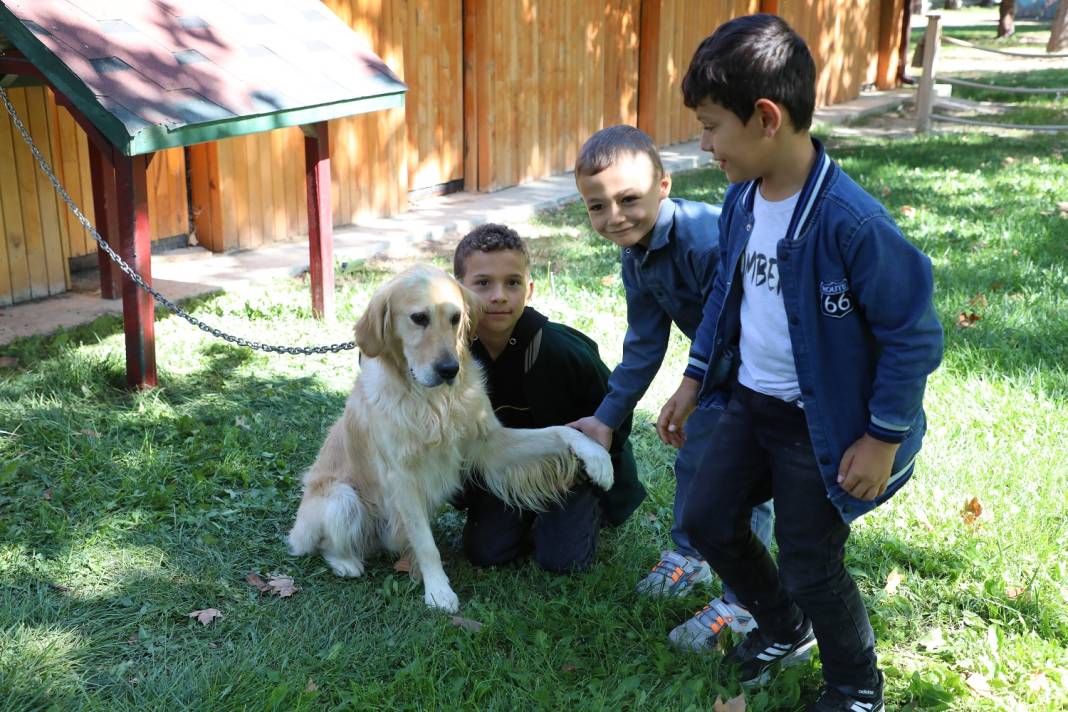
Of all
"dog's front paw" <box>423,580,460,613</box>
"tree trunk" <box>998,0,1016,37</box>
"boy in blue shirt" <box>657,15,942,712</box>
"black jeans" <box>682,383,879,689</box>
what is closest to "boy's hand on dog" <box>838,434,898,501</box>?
"boy in blue shirt" <box>657,15,942,712</box>

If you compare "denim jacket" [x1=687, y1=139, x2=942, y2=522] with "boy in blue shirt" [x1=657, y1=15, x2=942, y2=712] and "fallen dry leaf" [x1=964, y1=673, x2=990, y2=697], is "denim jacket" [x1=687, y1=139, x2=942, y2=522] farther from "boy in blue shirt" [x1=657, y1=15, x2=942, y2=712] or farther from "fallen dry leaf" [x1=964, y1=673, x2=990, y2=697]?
"fallen dry leaf" [x1=964, y1=673, x2=990, y2=697]

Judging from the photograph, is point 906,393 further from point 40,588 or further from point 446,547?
point 40,588

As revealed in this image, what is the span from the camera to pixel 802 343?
2.64m

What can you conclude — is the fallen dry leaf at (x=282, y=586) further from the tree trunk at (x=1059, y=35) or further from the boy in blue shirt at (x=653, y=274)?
the tree trunk at (x=1059, y=35)

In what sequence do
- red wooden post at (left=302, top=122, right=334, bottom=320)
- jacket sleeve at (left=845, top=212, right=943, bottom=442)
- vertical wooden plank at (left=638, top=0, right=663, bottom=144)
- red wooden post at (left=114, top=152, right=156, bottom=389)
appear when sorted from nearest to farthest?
jacket sleeve at (left=845, top=212, right=943, bottom=442), red wooden post at (left=114, top=152, right=156, bottom=389), red wooden post at (left=302, top=122, right=334, bottom=320), vertical wooden plank at (left=638, top=0, right=663, bottom=144)

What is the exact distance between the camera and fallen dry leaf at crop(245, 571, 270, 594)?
13.1 ft

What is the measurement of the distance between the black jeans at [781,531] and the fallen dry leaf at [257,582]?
1761mm

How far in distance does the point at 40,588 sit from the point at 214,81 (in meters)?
2.96

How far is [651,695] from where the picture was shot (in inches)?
130

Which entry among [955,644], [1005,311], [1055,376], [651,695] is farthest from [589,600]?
[1005,311]

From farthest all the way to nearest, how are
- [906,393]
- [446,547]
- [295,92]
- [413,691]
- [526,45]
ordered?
1. [526,45]
2. [295,92]
3. [446,547]
4. [413,691]
5. [906,393]

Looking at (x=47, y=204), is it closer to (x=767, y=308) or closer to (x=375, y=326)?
(x=375, y=326)

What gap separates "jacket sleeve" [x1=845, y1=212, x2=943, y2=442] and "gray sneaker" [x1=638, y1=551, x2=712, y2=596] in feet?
5.07

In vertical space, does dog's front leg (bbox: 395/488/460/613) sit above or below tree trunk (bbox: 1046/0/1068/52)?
below
